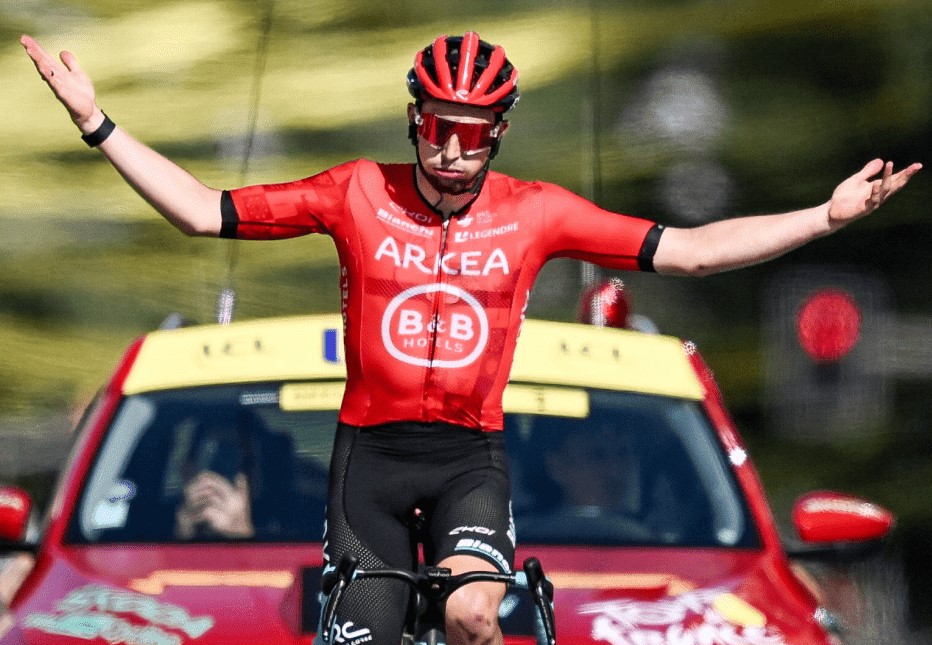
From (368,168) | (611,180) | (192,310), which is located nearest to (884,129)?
(611,180)

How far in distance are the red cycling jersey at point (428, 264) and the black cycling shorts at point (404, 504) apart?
5 cm

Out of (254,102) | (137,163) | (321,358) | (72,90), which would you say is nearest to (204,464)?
(321,358)

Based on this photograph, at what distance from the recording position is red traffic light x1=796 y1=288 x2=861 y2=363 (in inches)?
443

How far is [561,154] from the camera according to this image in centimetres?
1219

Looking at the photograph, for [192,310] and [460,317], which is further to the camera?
[192,310]

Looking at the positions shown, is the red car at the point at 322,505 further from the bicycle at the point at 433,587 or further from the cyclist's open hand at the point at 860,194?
the cyclist's open hand at the point at 860,194

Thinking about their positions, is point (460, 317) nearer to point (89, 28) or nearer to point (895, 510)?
point (895, 510)

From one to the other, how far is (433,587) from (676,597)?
680 millimetres

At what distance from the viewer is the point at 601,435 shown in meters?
5.24

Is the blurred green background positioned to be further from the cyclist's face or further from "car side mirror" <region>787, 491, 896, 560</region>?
the cyclist's face

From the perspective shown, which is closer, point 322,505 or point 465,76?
point 465,76

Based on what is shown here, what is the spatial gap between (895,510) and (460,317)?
23.6 ft

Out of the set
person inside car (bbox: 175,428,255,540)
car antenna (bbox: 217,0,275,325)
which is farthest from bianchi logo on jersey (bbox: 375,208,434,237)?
car antenna (bbox: 217,0,275,325)

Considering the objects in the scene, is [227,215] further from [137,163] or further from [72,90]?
[72,90]
